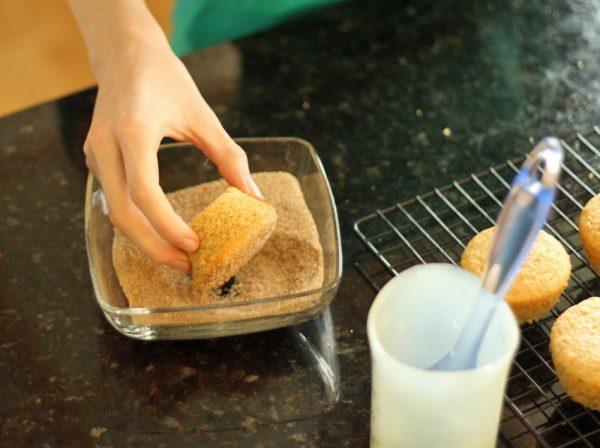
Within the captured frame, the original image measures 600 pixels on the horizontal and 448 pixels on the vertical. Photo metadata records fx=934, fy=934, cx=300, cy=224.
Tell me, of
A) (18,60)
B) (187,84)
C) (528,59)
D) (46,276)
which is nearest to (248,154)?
(187,84)

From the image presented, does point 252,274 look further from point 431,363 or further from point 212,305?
point 431,363

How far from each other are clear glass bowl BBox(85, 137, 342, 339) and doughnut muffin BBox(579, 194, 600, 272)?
0.91 ft

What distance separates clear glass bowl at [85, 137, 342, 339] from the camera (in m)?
0.98

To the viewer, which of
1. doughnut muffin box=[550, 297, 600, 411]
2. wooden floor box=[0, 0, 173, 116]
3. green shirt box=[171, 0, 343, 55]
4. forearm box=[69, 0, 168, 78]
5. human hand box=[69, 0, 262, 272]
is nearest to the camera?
doughnut muffin box=[550, 297, 600, 411]

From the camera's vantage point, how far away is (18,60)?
2760 millimetres

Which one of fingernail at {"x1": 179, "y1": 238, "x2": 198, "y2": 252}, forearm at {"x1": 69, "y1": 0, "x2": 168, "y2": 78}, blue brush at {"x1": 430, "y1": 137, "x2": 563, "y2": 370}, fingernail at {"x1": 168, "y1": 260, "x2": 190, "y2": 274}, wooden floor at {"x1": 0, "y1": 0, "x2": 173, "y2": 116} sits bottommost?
wooden floor at {"x1": 0, "y1": 0, "x2": 173, "y2": 116}

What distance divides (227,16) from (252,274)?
2.07 feet

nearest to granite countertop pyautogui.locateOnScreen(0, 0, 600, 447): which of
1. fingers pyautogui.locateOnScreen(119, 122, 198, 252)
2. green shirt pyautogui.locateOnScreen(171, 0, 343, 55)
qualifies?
green shirt pyautogui.locateOnScreen(171, 0, 343, 55)

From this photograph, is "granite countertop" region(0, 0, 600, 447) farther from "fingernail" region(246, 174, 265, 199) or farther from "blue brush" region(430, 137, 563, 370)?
"blue brush" region(430, 137, 563, 370)

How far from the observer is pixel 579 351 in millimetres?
912

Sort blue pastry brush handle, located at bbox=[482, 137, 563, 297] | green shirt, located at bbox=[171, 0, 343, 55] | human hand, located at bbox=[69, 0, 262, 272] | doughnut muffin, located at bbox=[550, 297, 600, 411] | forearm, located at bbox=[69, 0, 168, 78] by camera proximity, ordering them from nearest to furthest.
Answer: blue pastry brush handle, located at bbox=[482, 137, 563, 297] < doughnut muffin, located at bbox=[550, 297, 600, 411] < human hand, located at bbox=[69, 0, 262, 272] < forearm, located at bbox=[69, 0, 168, 78] < green shirt, located at bbox=[171, 0, 343, 55]

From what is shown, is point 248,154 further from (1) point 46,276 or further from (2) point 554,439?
(2) point 554,439

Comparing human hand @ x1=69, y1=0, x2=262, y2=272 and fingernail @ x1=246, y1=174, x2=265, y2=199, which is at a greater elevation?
human hand @ x1=69, y1=0, x2=262, y2=272

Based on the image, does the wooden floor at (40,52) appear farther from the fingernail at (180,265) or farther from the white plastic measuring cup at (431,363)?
the white plastic measuring cup at (431,363)
